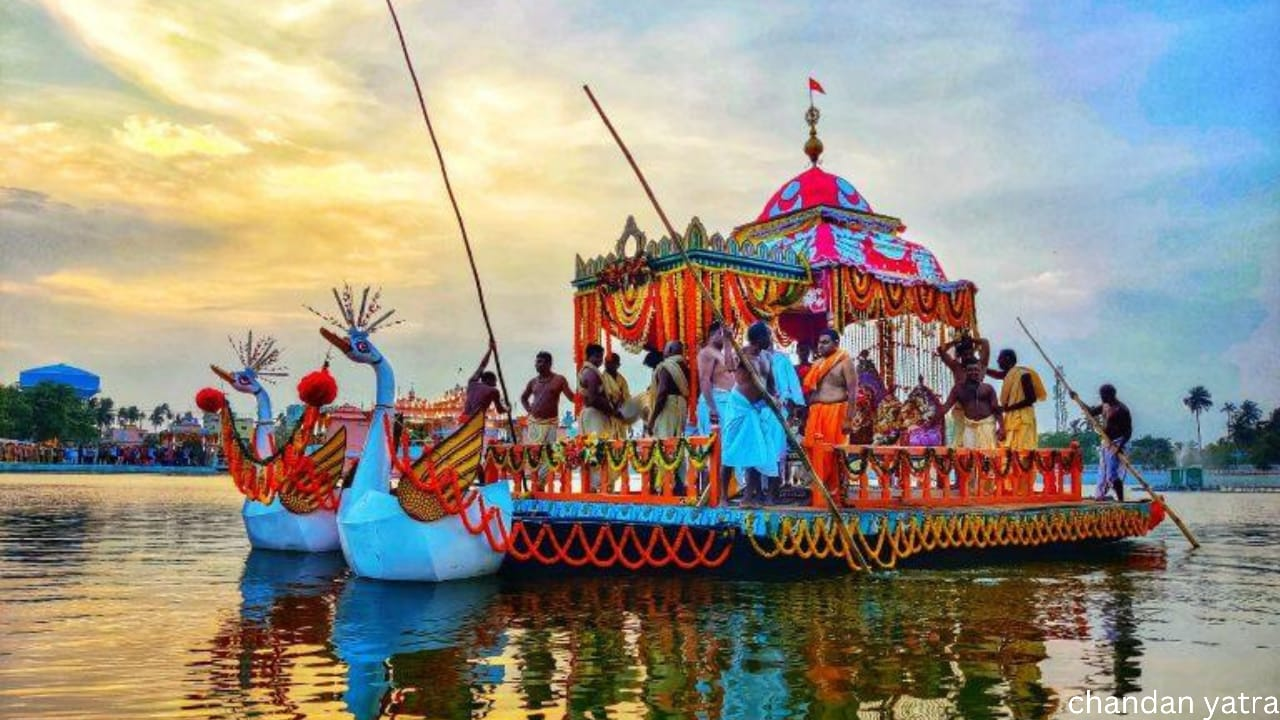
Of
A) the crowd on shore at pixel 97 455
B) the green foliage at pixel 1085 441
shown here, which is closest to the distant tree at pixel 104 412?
the crowd on shore at pixel 97 455

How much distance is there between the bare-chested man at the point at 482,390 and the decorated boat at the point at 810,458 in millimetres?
857

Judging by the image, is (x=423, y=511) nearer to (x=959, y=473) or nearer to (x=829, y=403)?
(x=829, y=403)

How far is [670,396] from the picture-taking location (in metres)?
12.8

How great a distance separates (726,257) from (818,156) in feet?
16.2

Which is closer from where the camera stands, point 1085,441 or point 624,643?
point 624,643

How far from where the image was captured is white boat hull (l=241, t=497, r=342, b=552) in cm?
1374

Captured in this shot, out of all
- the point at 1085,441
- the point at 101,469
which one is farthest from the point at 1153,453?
the point at 101,469

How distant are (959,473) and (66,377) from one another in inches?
4531

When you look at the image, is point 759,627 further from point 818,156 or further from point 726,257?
point 818,156

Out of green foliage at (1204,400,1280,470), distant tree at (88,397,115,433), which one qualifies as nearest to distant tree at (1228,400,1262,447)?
green foliage at (1204,400,1280,470)

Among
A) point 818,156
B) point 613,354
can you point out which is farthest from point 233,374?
point 818,156

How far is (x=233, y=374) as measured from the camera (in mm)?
14906

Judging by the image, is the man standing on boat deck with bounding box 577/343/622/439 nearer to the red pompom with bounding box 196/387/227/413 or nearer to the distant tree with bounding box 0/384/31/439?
the red pompom with bounding box 196/387/227/413

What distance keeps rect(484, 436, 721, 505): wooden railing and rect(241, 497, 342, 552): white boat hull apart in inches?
87.9
